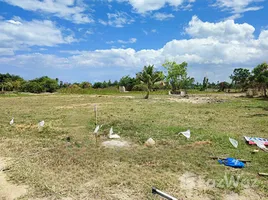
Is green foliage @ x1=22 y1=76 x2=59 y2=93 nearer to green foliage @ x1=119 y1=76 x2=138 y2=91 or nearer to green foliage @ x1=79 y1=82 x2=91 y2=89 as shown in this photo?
green foliage @ x1=79 y1=82 x2=91 y2=89

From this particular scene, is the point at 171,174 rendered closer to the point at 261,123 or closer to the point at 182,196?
the point at 182,196

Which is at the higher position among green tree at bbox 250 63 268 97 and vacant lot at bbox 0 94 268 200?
green tree at bbox 250 63 268 97

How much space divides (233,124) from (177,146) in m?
4.45

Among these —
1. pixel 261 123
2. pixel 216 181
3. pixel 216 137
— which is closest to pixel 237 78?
pixel 261 123

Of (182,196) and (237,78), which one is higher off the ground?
(237,78)

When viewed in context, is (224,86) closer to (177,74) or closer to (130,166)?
(177,74)

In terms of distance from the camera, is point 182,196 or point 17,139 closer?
point 182,196

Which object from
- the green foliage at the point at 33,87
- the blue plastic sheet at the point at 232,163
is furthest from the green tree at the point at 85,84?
the blue plastic sheet at the point at 232,163

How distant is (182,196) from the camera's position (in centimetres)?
380

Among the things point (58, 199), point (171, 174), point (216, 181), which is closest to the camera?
point (58, 199)

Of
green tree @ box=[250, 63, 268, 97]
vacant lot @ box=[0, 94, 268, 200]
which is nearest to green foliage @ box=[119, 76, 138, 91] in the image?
green tree @ box=[250, 63, 268, 97]

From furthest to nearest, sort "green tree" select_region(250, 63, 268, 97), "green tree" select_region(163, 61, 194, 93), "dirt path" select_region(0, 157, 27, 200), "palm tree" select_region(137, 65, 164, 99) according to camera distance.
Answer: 1. "green tree" select_region(163, 61, 194, 93)
2. "palm tree" select_region(137, 65, 164, 99)
3. "green tree" select_region(250, 63, 268, 97)
4. "dirt path" select_region(0, 157, 27, 200)

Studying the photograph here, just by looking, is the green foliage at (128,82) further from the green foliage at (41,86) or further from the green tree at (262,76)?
the green tree at (262,76)

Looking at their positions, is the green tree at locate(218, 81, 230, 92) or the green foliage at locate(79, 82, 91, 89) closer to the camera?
the green tree at locate(218, 81, 230, 92)
